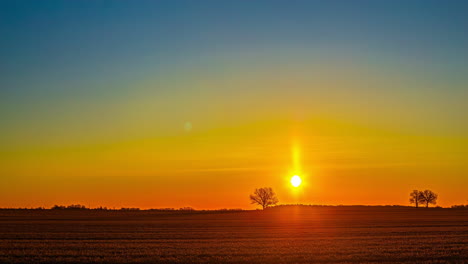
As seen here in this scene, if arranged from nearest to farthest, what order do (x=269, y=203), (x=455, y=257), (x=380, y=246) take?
(x=455, y=257) → (x=380, y=246) → (x=269, y=203)

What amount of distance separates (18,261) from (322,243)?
20371 mm

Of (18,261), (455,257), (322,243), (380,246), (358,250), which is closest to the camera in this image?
(18,261)

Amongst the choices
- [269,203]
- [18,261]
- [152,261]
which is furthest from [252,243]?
[269,203]

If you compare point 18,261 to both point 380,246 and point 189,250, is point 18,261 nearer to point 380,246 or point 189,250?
point 189,250

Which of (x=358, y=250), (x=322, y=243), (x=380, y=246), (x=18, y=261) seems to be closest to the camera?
(x=18, y=261)

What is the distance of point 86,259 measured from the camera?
2941 cm

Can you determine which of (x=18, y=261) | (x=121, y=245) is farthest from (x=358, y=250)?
(x=18, y=261)

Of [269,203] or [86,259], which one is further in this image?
[269,203]

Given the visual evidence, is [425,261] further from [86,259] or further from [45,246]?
[45,246]

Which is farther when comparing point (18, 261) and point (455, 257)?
point (455, 257)

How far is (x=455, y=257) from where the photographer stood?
99.6 feet

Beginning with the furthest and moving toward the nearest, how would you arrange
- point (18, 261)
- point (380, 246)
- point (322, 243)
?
point (322, 243) → point (380, 246) → point (18, 261)

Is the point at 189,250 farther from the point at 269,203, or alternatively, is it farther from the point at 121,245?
the point at 269,203

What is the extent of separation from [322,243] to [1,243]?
22.3 m
